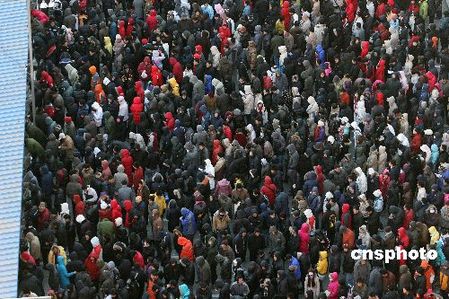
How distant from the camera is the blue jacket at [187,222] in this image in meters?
31.8

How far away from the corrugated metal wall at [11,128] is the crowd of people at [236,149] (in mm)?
1356

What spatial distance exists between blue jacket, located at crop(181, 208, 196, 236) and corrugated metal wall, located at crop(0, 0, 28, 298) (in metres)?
4.23

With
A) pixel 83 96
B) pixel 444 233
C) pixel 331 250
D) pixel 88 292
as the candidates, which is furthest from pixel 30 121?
pixel 444 233

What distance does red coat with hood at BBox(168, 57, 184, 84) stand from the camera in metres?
37.2

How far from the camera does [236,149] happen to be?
33.8 metres

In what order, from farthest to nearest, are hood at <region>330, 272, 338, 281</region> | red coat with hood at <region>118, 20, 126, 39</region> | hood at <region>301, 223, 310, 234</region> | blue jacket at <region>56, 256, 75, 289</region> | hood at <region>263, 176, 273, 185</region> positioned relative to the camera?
red coat with hood at <region>118, 20, 126, 39</region>, hood at <region>263, 176, 273, 185</region>, hood at <region>301, 223, 310, 234</region>, blue jacket at <region>56, 256, 75, 289</region>, hood at <region>330, 272, 338, 281</region>

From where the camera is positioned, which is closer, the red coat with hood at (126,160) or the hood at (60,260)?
the hood at (60,260)

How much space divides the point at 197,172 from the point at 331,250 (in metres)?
4.56

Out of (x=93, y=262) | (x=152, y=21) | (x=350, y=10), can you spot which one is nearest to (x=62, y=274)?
(x=93, y=262)

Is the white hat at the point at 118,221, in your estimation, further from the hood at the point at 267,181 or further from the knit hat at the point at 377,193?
the knit hat at the point at 377,193

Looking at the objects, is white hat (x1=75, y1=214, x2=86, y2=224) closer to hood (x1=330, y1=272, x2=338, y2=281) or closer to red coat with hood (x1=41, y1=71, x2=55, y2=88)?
red coat with hood (x1=41, y1=71, x2=55, y2=88)

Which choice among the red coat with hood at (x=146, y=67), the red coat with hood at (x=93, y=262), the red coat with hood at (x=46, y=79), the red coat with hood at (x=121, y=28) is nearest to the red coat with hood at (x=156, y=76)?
the red coat with hood at (x=146, y=67)

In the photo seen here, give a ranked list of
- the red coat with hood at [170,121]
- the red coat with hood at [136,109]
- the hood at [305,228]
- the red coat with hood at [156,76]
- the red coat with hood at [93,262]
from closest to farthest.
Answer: the red coat with hood at [93,262] < the hood at [305,228] < the red coat with hood at [170,121] < the red coat with hood at [136,109] < the red coat with hood at [156,76]

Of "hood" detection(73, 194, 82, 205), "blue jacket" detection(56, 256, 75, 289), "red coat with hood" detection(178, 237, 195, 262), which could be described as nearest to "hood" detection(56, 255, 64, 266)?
"blue jacket" detection(56, 256, 75, 289)
